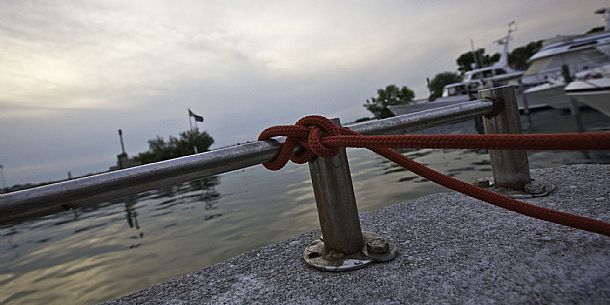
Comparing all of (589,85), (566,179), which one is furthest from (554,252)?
(589,85)

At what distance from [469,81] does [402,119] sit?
25991mm

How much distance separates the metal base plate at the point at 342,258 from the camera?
105cm

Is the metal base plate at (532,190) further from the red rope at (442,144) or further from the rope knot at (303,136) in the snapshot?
the rope knot at (303,136)

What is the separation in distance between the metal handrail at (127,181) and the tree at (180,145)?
29.9 m

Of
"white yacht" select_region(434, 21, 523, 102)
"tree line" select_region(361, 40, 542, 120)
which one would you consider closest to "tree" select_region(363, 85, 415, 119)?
"tree line" select_region(361, 40, 542, 120)

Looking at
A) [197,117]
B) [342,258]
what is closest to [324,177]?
[342,258]

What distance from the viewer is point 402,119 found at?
4.27 feet

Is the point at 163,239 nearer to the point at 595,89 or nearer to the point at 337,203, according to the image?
the point at 337,203

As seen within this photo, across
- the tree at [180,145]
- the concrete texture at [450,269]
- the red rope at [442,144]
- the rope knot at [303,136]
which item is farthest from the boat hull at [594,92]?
the tree at [180,145]

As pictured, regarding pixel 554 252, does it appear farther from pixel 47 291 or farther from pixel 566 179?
pixel 47 291

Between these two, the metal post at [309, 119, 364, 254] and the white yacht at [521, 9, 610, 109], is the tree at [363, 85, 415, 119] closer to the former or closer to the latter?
the white yacht at [521, 9, 610, 109]

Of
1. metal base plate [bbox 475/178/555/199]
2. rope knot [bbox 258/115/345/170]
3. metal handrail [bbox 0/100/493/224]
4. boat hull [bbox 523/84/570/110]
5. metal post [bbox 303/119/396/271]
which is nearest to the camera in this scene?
metal handrail [bbox 0/100/493/224]

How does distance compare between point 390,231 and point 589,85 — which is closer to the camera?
point 390,231

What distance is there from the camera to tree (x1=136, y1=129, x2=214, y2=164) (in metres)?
30.4
